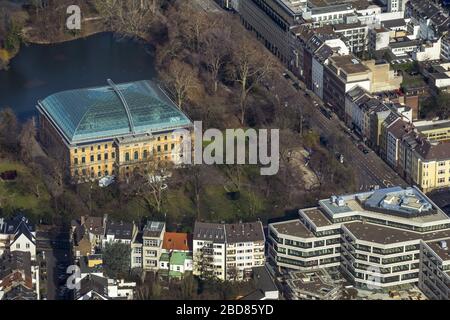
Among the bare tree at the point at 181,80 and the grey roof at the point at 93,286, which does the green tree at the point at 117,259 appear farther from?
the bare tree at the point at 181,80

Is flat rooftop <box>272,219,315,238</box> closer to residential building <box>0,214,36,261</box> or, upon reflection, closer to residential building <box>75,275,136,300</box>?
residential building <box>75,275,136,300</box>

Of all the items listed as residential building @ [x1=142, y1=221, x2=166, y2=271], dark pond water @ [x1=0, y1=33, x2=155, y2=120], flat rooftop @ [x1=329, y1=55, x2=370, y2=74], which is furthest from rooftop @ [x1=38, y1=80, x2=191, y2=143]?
flat rooftop @ [x1=329, y1=55, x2=370, y2=74]

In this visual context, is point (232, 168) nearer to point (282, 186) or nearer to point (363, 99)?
point (282, 186)

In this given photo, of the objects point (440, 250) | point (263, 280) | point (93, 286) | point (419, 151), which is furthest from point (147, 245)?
point (419, 151)

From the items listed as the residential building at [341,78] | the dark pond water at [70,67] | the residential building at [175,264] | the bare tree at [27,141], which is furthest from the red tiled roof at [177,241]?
the dark pond water at [70,67]

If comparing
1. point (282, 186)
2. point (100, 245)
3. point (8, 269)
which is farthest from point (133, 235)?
point (282, 186)

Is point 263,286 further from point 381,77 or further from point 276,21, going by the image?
Answer: point 276,21

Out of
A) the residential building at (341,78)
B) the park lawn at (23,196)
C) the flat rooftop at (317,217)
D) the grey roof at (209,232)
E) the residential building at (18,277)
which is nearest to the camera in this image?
the residential building at (18,277)
